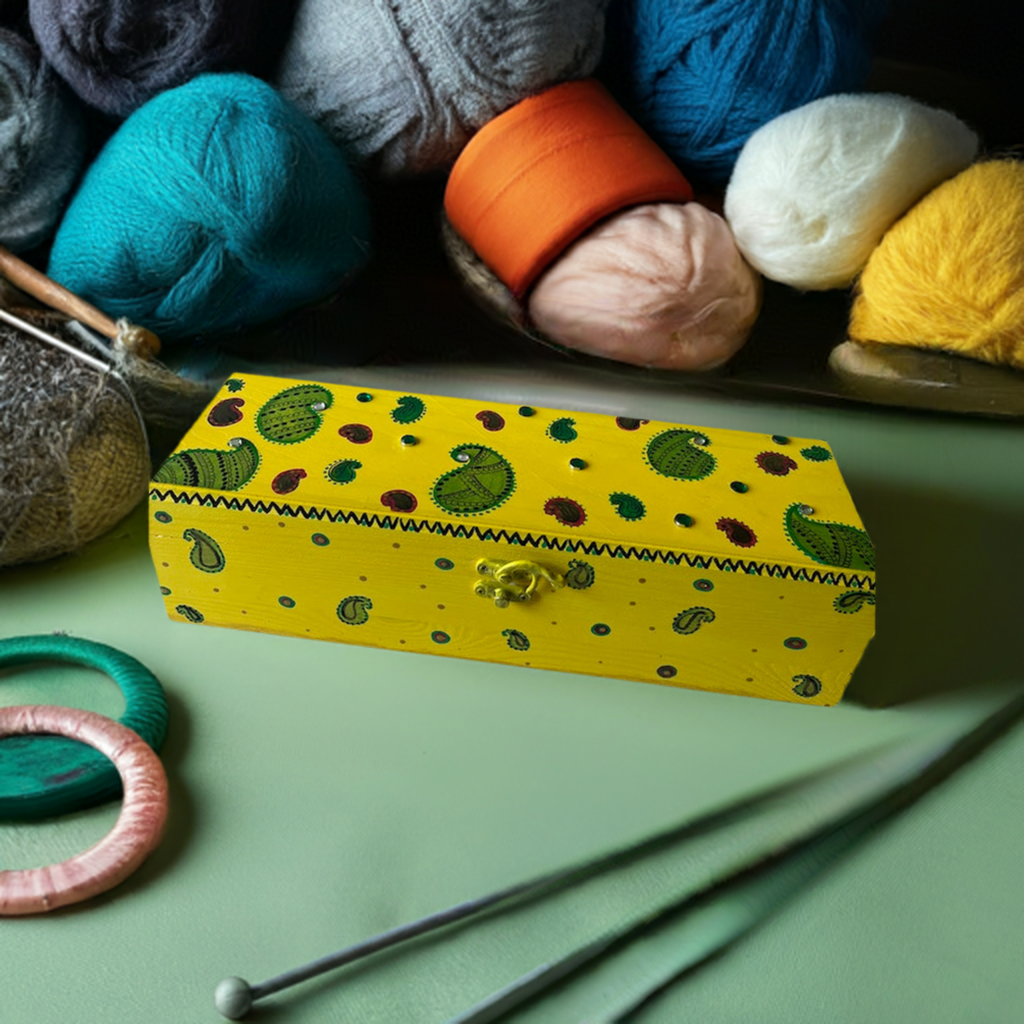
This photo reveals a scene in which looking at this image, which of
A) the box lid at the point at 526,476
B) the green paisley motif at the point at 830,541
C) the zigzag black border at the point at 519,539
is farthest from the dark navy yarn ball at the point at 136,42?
the green paisley motif at the point at 830,541

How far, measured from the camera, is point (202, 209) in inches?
33.3

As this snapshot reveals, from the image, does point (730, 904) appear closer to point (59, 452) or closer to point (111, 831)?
point (111, 831)

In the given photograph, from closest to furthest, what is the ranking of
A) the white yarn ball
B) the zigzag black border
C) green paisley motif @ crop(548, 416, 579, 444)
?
the zigzag black border, green paisley motif @ crop(548, 416, 579, 444), the white yarn ball

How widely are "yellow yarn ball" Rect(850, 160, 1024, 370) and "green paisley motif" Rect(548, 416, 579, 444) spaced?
34 cm

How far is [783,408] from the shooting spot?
0.98 m

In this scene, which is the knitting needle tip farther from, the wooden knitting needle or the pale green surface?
the wooden knitting needle

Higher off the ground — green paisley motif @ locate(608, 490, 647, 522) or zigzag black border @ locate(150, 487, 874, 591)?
green paisley motif @ locate(608, 490, 647, 522)

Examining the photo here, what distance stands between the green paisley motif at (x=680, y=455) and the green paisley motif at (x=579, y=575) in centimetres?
10

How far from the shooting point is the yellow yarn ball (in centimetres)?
83

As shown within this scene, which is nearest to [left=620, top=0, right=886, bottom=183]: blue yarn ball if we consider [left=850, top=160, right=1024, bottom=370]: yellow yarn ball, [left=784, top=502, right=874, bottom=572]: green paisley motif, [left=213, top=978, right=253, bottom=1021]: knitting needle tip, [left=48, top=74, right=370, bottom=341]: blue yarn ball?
[left=850, top=160, right=1024, bottom=370]: yellow yarn ball

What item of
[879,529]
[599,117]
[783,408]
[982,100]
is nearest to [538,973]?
[879,529]

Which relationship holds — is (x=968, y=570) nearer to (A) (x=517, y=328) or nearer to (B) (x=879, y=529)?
(B) (x=879, y=529)

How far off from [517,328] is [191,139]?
1.11 ft

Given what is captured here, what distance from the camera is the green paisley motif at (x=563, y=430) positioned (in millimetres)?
758
